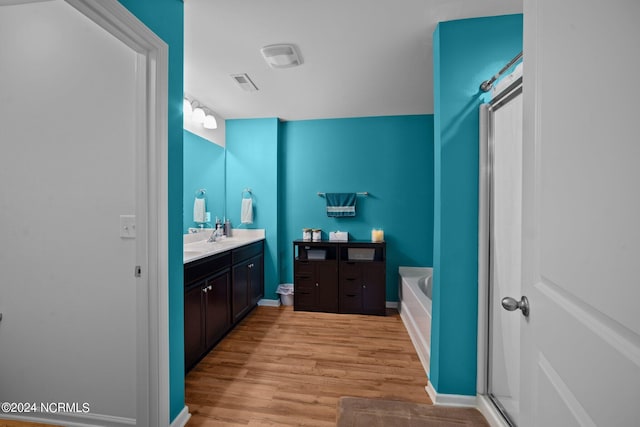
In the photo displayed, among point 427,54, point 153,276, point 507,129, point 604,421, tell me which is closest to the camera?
point 604,421

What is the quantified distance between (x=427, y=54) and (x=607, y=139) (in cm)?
203

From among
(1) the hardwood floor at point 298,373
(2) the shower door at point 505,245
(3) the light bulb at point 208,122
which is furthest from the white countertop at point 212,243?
(2) the shower door at point 505,245

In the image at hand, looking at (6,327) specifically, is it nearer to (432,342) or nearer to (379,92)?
(432,342)

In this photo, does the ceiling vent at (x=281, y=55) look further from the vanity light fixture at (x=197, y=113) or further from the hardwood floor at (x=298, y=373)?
the hardwood floor at (x=298, y=373)

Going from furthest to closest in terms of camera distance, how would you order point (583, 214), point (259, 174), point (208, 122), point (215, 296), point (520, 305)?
point (259, 174), point (208, 122), point (215, 296), point (520, 305), point (583, 214)

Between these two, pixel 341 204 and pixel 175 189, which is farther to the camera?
pixel 341 204

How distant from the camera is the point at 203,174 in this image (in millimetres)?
3211

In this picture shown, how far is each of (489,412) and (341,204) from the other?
8.14 ft

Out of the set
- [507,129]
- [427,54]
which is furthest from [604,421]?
[427,54]

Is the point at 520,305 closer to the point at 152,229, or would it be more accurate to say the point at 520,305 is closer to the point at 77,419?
the point at 152,229

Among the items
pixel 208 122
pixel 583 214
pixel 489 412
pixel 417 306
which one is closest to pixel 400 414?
pixel 489 412

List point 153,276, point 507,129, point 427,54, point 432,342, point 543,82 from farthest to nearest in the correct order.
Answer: point 427,54 → point 432,342 → point 507,129 → point 153,276 → point 543,82

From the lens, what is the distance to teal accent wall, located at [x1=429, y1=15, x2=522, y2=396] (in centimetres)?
166

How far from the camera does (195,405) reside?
169 cm
